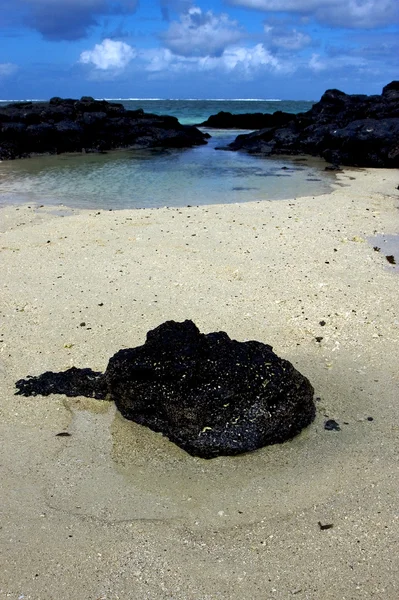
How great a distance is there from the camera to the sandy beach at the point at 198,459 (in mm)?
3006

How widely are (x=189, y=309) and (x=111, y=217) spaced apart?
17.6ft

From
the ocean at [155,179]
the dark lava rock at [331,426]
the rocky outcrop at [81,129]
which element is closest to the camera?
the dark lava rock at [331,426]

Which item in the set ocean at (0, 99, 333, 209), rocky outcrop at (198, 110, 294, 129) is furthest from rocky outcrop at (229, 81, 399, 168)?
rocky outcrop at (198, 110, 294, 129)

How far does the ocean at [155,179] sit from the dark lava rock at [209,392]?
31.7 feet

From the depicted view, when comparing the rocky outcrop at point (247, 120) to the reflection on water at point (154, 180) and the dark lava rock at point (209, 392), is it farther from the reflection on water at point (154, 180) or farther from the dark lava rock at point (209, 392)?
the dark lava rock at point (209, 392)

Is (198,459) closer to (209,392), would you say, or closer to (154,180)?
(209,392)

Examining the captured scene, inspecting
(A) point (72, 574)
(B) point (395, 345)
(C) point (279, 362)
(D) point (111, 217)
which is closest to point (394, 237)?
(B) point (395, 345)

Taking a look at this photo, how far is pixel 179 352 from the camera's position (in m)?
4.08

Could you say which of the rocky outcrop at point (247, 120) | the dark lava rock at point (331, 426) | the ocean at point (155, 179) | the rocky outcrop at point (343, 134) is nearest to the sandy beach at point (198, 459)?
the dark lava rock at point (331, 426)

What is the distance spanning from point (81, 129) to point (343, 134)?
50.3 ft

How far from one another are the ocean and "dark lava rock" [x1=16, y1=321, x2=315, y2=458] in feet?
31.7

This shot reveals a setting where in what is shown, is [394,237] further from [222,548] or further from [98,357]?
[222,548]

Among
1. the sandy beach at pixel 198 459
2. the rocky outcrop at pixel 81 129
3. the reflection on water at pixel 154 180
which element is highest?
the rocky outcrop at pixel 81 129

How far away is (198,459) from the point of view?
3.88 m
